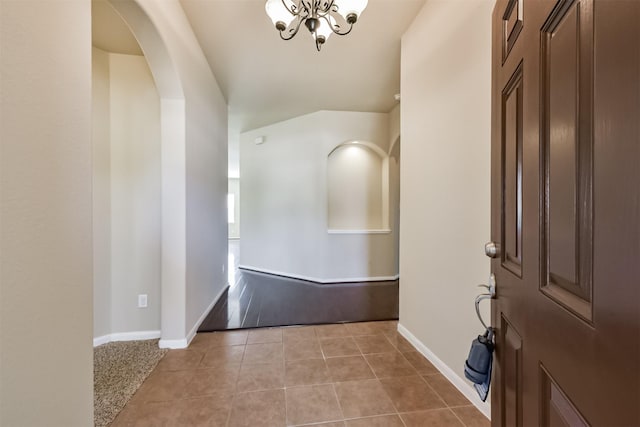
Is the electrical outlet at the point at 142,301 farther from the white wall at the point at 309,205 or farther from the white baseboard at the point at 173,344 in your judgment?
the white wall at the point at 309,205

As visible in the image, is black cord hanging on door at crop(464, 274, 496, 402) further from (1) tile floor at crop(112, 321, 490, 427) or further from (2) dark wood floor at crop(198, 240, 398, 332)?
(2) dark wood floor at crop(198, 240, 398, 332)

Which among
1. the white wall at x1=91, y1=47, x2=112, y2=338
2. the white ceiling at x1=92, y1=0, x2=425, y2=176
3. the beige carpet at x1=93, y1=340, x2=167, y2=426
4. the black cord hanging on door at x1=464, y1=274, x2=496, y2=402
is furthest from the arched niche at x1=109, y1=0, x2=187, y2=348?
the black cord hanging on door at x1=464, y1=274, x2=496, y2=402

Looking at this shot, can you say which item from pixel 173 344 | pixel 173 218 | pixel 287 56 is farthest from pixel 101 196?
pixel 287 56

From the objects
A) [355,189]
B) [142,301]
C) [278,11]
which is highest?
[278,11]

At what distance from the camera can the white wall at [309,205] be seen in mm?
4500

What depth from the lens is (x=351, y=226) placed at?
4746 mm

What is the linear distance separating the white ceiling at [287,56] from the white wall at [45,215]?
1.33 metres

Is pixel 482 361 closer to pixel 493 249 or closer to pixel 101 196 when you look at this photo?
pixel 493 249

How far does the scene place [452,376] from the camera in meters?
1.86

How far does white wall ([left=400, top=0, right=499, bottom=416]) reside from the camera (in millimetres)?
1611

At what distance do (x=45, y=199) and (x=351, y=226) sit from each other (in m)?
4.13

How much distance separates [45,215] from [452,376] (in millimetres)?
2341

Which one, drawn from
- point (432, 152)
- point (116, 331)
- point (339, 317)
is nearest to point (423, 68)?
point (432, 152)

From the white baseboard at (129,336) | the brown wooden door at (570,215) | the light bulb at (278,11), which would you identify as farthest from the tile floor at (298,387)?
the light bulb at (278,11)
